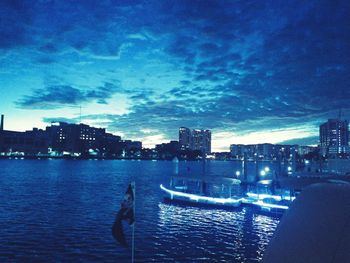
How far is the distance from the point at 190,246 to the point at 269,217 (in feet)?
53.5

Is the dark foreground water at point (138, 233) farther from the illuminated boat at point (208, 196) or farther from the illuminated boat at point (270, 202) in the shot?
the illuminated boat at point (208, 196)

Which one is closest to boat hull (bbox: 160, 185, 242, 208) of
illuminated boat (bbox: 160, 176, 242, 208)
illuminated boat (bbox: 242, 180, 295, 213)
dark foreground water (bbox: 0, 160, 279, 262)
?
illuminated boat (bbox: 160, 176, 242, 208)

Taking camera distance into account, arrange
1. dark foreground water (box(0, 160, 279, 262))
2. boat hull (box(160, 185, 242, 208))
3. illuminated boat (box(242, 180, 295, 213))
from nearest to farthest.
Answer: dark foreground water (box(0, 160, 279, 262)), illuminated boat (box(242, 180, 295, 213)), boat hull (box(160, 185, 242, 208))

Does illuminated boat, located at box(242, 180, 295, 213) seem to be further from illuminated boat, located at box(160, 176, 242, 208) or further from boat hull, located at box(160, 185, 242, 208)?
boat hull, located at box(160, 185, 242, 208)

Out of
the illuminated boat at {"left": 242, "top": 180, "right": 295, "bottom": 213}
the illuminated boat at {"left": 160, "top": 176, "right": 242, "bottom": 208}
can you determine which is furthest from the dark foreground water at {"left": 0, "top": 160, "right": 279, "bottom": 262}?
the illuminated boat at {"left": 160, "top": 176, "right": 242, "bottom": 208}

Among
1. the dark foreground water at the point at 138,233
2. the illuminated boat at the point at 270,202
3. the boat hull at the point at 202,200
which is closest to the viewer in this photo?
the dark foreground water at the point at 138,233

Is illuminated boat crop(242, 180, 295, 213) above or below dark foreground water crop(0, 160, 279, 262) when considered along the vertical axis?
above

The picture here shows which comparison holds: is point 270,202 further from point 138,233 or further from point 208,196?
point 138,233

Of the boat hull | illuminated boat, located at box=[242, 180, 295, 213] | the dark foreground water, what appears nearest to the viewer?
the dark foreground water

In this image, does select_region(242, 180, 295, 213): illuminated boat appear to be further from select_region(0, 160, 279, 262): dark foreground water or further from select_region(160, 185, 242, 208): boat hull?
select_region(160, 185, 242, 208): boat hull

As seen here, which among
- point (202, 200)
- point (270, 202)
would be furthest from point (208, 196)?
point (270, 202)

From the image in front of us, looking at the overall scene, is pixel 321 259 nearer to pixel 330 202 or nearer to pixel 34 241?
pixel 330 202

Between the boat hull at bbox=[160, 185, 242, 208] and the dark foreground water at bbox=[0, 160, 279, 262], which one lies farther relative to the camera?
the boat hull at bbox=[160, 185, 242, 208]

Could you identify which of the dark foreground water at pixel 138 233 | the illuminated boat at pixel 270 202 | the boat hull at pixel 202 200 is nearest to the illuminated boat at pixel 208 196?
the boat hull at pixel 202 200
